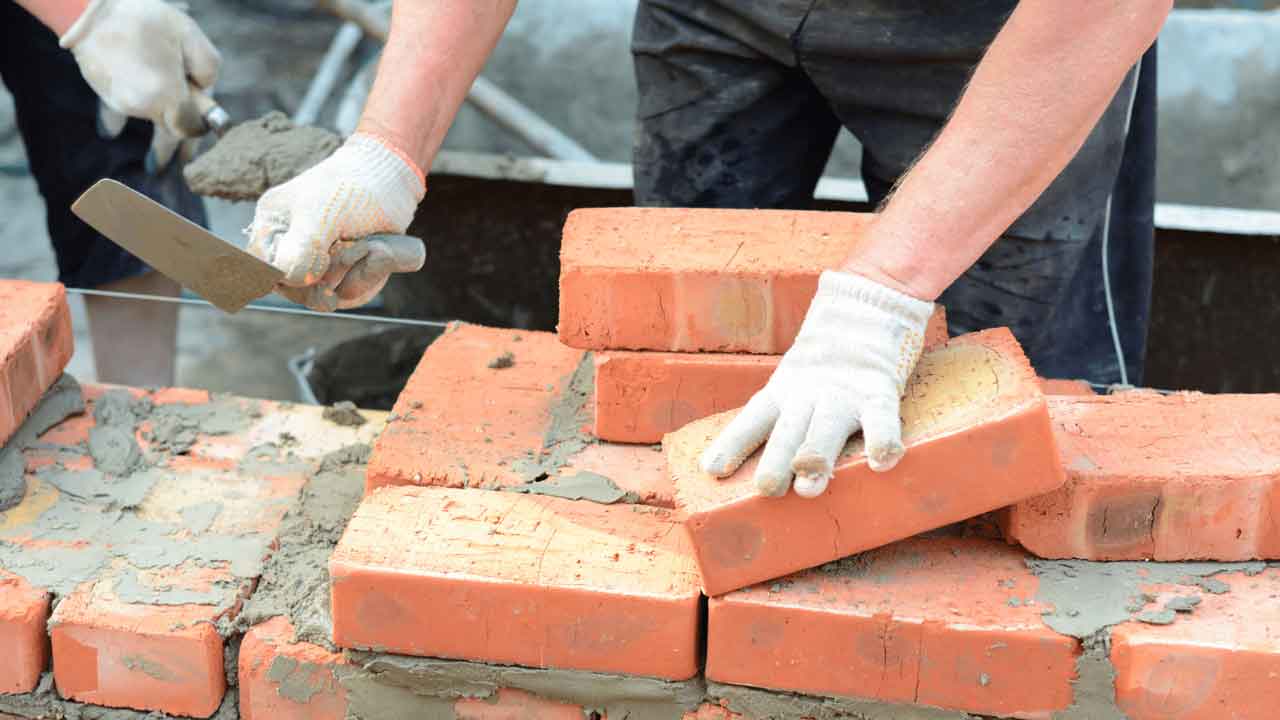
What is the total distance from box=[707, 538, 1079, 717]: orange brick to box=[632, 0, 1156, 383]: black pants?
909 millimetres

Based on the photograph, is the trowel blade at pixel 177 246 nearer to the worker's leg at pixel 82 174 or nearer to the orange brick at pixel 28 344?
the orange brick at pixel 28 344

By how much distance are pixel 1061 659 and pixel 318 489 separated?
1200 mm

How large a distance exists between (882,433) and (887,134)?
41.8 inches

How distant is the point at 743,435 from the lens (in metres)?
1.68

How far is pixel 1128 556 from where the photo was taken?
1770 mm

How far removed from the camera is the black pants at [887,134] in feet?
7.78

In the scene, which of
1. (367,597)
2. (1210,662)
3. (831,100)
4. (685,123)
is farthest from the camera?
(685,123)

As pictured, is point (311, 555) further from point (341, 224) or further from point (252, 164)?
point (252, 164)

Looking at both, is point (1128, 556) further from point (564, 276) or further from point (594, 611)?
point (564, 276)

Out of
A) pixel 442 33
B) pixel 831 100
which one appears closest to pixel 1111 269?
pixel 831 100

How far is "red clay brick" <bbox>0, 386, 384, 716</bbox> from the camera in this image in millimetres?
1854

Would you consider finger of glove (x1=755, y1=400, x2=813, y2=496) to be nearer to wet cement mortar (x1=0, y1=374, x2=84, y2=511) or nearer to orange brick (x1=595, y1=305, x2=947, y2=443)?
orange brick (x1=595, y1=305, x2=947, y2=443)

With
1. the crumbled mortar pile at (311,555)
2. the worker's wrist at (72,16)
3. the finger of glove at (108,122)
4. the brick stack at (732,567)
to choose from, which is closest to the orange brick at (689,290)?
the brick stack at (732,567)

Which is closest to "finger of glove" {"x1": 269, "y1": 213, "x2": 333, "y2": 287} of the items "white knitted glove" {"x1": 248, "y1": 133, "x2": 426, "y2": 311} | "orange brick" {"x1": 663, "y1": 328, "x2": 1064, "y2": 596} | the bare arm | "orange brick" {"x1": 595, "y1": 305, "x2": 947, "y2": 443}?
"white knitted glove" {"x1": 248, "y1": 133, "x2": 426, "y2": 311}
